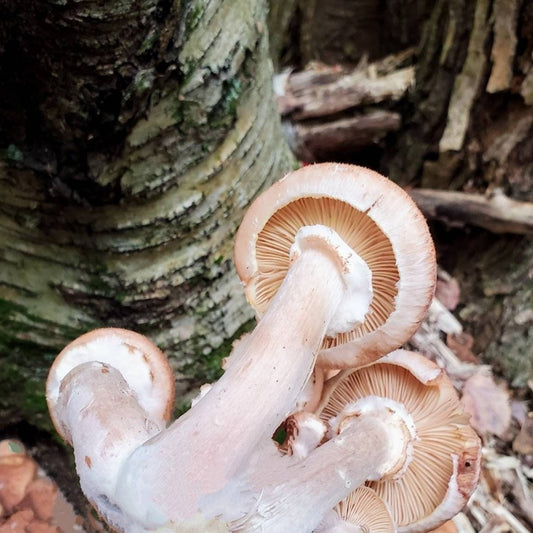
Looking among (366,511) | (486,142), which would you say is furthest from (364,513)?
(486,142)

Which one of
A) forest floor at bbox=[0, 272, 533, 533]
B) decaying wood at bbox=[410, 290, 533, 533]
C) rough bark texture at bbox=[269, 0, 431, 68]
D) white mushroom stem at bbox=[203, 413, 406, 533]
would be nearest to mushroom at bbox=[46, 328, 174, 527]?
white mushroom stem at bbox=[203, 413, 406, 533]

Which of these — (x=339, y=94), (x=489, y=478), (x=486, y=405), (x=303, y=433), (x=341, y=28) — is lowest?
(x=489, y=478)

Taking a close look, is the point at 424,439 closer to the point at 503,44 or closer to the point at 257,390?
the point at 257,390

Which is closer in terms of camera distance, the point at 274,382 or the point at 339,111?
the point at 274,382

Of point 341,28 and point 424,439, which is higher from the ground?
point 341,28

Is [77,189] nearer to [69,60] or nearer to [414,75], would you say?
[69,60]

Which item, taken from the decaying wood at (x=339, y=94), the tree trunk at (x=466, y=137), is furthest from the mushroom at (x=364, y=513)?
the decaying wood at (x=339, y=94)

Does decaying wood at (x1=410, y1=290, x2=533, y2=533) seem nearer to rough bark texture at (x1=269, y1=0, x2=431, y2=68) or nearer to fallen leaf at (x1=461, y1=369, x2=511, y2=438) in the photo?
fallen leaf at (x1=461, y1=369, x2=511, y2=438)
